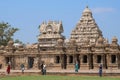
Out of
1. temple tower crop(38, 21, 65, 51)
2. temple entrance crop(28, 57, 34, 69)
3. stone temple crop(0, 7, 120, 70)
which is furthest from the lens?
temple tower crop(38, 21, 65, 51)

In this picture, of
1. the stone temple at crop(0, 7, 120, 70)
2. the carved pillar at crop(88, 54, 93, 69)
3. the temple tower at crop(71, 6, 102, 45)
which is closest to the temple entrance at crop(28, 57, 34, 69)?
the stone temple at crop(0, 7, 120, 70)

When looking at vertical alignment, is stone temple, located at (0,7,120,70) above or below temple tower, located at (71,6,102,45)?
below

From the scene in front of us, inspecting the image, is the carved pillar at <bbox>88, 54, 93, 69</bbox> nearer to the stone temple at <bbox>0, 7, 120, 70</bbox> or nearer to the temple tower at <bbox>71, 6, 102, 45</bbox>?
the stone temple at <bbox>0, 7, 120, 70</bbox>

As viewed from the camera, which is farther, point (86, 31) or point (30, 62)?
point (86, 31)

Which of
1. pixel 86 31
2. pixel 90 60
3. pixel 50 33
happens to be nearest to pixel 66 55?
pixel 90 60

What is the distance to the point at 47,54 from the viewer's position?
214 feet

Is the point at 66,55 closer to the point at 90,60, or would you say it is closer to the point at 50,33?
the point at 90,60

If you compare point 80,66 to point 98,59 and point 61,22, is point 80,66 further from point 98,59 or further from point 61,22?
point 61,22

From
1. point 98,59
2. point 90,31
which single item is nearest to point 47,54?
point 98,59

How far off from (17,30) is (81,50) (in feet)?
83.4

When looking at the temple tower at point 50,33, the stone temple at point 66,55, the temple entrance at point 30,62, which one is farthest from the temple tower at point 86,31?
the temple entrance at point 30,62

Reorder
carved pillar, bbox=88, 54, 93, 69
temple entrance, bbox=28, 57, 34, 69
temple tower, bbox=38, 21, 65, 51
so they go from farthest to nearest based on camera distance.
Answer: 1. temple tower, bbox=38, 21, 65, 51
2. temple entrance, bbox=28, 57, 34, 69
3. carved pillar, bbox=88, 54, 93, 69

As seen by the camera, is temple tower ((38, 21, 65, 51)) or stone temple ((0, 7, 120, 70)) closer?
stone temple ((0, 7, 120, 70))

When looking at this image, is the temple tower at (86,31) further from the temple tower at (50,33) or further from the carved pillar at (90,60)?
the carved pillar at (90,60)
